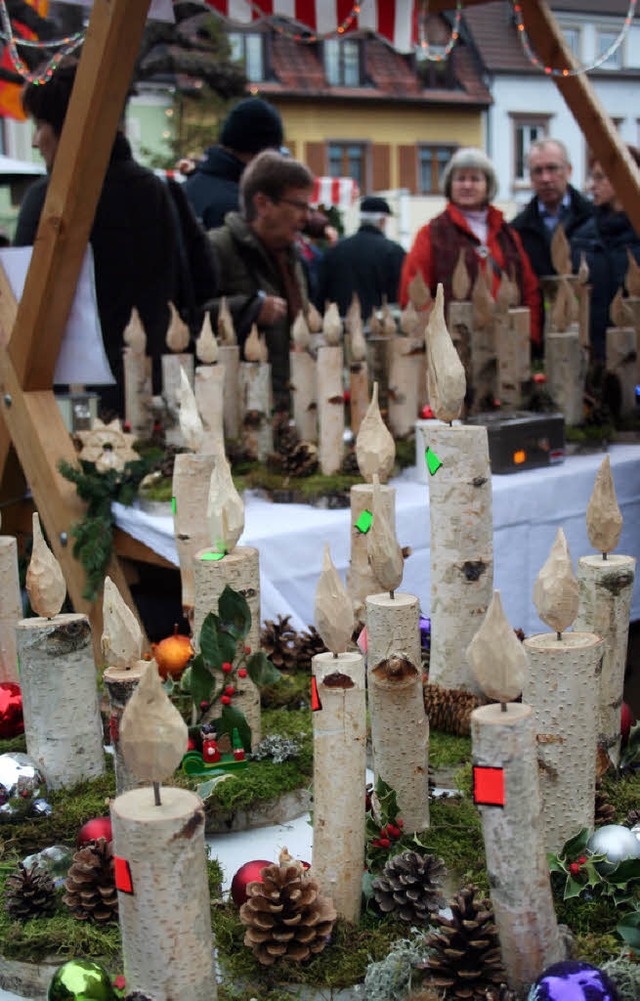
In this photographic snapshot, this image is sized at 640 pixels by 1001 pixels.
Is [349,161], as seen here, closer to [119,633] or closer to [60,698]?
[60,698]

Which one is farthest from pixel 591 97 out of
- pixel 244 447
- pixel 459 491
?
pixel 459 491

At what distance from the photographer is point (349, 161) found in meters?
17.6

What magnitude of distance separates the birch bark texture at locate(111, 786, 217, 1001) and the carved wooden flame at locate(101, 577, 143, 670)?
308 millimetres

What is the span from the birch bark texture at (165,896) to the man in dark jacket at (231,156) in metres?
3.30

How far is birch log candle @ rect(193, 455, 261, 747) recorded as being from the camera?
5.17ft

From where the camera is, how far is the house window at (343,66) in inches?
690

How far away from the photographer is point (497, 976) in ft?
3.63

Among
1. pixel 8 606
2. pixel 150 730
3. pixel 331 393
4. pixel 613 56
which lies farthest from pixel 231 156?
pixel 613 56

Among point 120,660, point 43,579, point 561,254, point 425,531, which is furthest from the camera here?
point 561,254

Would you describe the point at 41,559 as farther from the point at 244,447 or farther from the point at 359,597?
the point at 244,447

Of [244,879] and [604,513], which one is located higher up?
[604,513]

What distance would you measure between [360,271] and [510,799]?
3.78 metres

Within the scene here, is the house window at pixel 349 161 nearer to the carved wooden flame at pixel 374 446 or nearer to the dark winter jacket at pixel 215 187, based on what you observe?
the dark winter jacket at pixel 215 187

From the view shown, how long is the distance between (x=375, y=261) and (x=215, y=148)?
2.60ft
